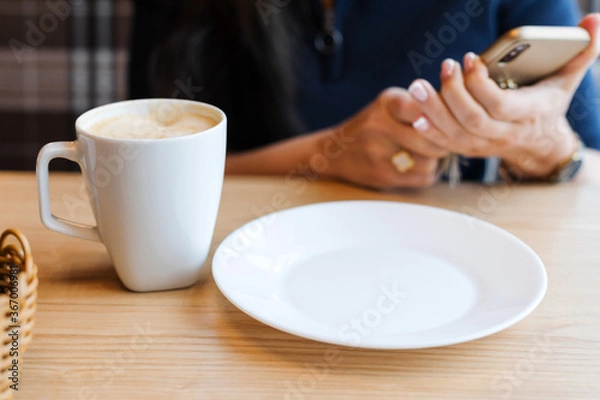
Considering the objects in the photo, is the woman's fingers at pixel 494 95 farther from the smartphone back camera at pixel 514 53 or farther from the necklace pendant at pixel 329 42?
the necklace pendant at pixel 329 42

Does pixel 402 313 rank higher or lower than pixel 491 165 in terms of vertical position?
higher

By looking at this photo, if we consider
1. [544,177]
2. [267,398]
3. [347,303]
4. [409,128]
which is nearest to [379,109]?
[409,128]

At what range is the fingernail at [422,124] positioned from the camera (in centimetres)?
73

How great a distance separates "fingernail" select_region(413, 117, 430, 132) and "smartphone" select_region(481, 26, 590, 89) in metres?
0.08

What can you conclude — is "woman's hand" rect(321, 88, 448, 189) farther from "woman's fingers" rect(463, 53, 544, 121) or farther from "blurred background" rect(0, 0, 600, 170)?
"blurred background" rect(0, 0, 600, 170)

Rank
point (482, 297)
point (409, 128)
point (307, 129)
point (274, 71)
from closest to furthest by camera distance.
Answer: point (482, 297)
point (409, 128)
point (274, 71)
point (307, 129)

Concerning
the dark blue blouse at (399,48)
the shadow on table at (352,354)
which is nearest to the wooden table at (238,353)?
the shadow on table at (352,354)

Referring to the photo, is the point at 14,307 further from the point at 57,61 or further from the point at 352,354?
the point at 57,61

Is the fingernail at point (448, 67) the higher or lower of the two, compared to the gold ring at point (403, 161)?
higher

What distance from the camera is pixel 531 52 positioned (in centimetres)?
68

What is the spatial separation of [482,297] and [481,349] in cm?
6

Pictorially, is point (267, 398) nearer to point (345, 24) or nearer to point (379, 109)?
point (379, 109)

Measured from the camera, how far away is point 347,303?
20.5 inches

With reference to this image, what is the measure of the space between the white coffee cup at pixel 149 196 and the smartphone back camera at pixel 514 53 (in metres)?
0.31
